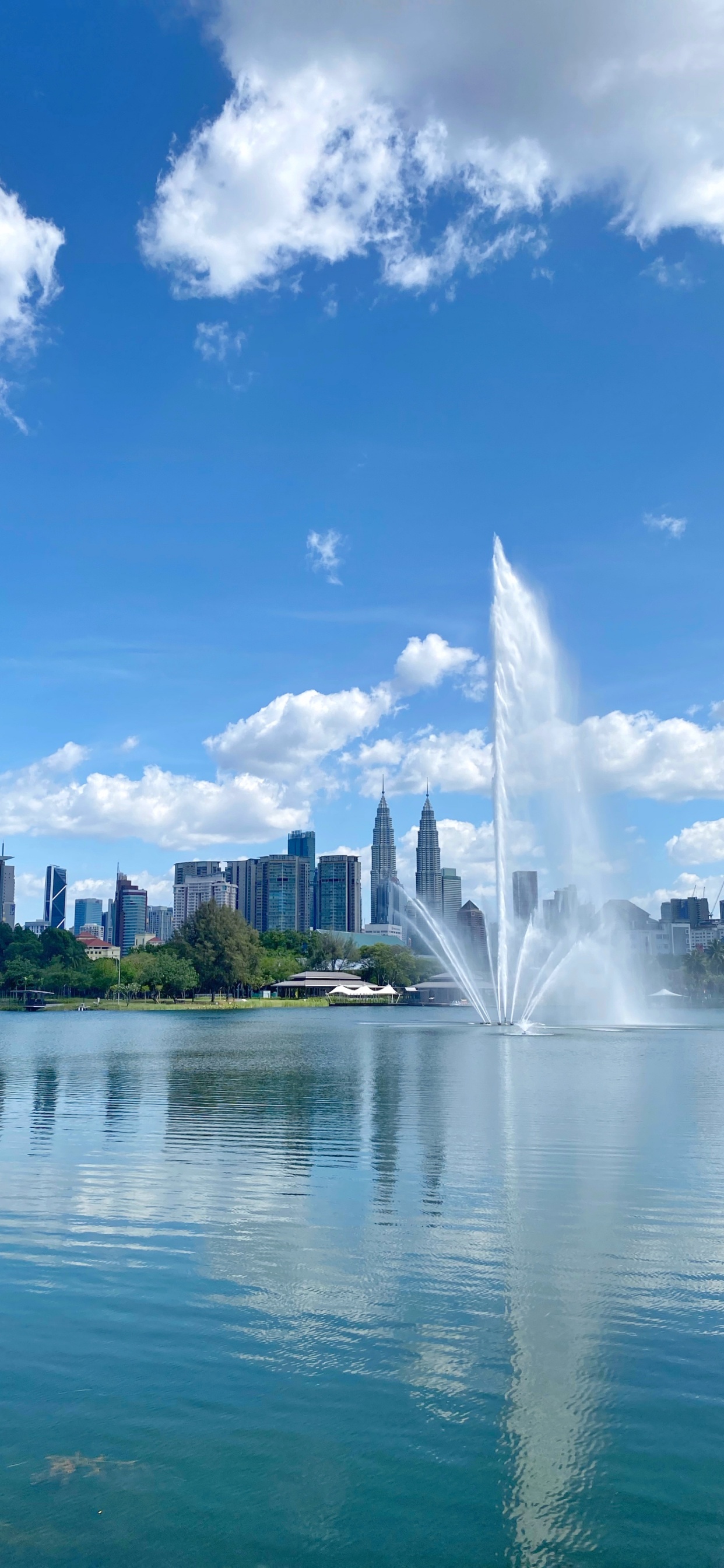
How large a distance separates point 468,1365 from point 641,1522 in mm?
3685

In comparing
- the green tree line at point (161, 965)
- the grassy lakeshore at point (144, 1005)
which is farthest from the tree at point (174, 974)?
the grassy lakeshore at point (144, 1005)

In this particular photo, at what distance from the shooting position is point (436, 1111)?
37906mm

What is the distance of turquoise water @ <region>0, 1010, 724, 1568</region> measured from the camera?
10.1 meters

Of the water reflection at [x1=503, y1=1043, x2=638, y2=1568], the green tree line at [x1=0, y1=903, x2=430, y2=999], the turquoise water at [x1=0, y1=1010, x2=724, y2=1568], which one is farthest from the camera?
the green tree line at [x1=0, y1=903, x2=430, y2=999]

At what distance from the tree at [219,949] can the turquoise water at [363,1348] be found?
418 feet

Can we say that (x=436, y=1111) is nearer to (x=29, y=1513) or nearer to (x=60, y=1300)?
(x=60, y=1300)

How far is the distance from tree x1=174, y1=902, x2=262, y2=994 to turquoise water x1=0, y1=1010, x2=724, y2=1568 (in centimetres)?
12741

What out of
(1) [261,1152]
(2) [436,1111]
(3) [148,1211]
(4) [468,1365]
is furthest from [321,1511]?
(2) [436,1111]

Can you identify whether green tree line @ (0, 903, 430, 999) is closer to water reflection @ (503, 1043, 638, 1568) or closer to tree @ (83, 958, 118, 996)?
tree @ (83, 958, 118, 996)

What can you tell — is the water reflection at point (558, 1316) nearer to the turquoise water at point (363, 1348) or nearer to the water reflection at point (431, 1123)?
the turquoise water at point (363, 1348)

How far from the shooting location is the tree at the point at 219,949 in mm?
159000

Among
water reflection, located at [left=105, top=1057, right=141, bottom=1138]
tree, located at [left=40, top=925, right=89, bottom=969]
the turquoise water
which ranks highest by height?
tree, located at [left=40, top=925, right=89, bottom=969]

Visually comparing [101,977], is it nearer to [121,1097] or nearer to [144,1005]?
[144,1005]

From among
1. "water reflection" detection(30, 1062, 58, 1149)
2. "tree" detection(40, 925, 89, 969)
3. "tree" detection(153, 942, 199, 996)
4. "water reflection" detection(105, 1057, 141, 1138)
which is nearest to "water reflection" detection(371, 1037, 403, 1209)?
"water reflection" detection(105, 1057, 141, 1138)
